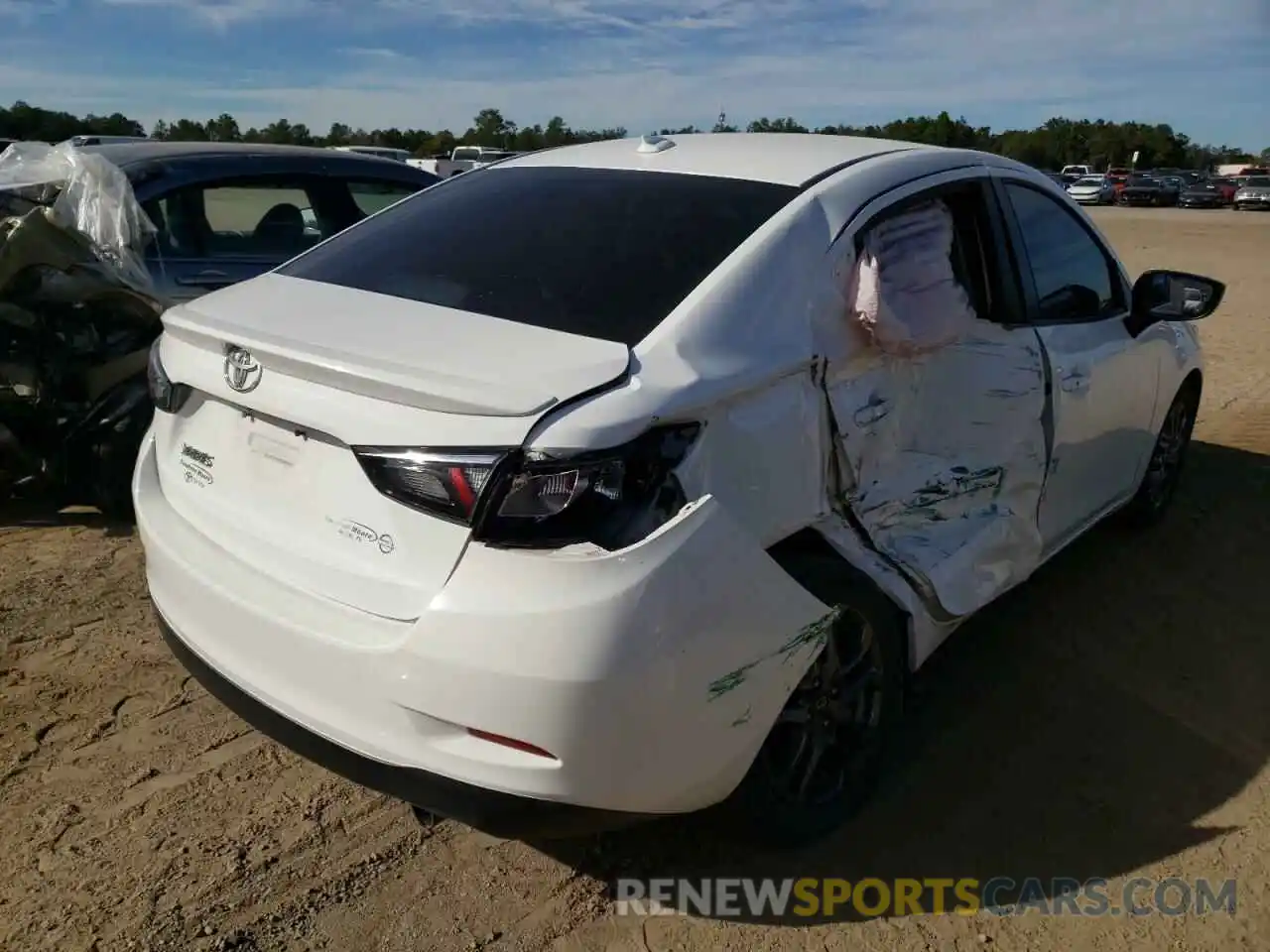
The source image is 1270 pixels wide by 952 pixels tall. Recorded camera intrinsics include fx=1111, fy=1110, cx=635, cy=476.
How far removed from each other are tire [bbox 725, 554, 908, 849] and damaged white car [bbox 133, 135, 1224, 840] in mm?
12

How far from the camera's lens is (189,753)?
321 centimetres

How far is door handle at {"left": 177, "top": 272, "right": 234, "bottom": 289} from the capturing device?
562 cm

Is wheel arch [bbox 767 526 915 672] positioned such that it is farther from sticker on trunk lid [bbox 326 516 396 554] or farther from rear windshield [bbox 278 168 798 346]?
sticker on trunk lid [bbox 326 516 396 554]

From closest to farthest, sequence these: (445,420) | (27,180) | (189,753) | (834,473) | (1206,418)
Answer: (445,420) < (834,473) < (189,753) < (27,180) < (1206,418)

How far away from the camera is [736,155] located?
3340mm

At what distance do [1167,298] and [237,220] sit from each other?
4614 millimetres

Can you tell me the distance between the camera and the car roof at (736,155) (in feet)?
10.3

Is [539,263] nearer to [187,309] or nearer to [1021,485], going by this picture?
[187,309]

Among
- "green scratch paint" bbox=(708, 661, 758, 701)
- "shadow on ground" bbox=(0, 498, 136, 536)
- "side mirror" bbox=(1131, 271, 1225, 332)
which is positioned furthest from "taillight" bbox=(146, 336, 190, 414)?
"side mirror" bbox=(1131, 271, 1225, 332)

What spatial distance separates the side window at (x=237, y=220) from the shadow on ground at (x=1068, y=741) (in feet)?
13.6

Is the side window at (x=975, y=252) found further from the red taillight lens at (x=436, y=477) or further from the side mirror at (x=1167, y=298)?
the red taillight lens at (x=436, y=477)

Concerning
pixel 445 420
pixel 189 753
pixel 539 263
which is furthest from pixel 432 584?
pixel 189 753

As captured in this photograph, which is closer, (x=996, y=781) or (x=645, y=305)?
(x=645, y=305)

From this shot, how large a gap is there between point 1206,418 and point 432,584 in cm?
684
